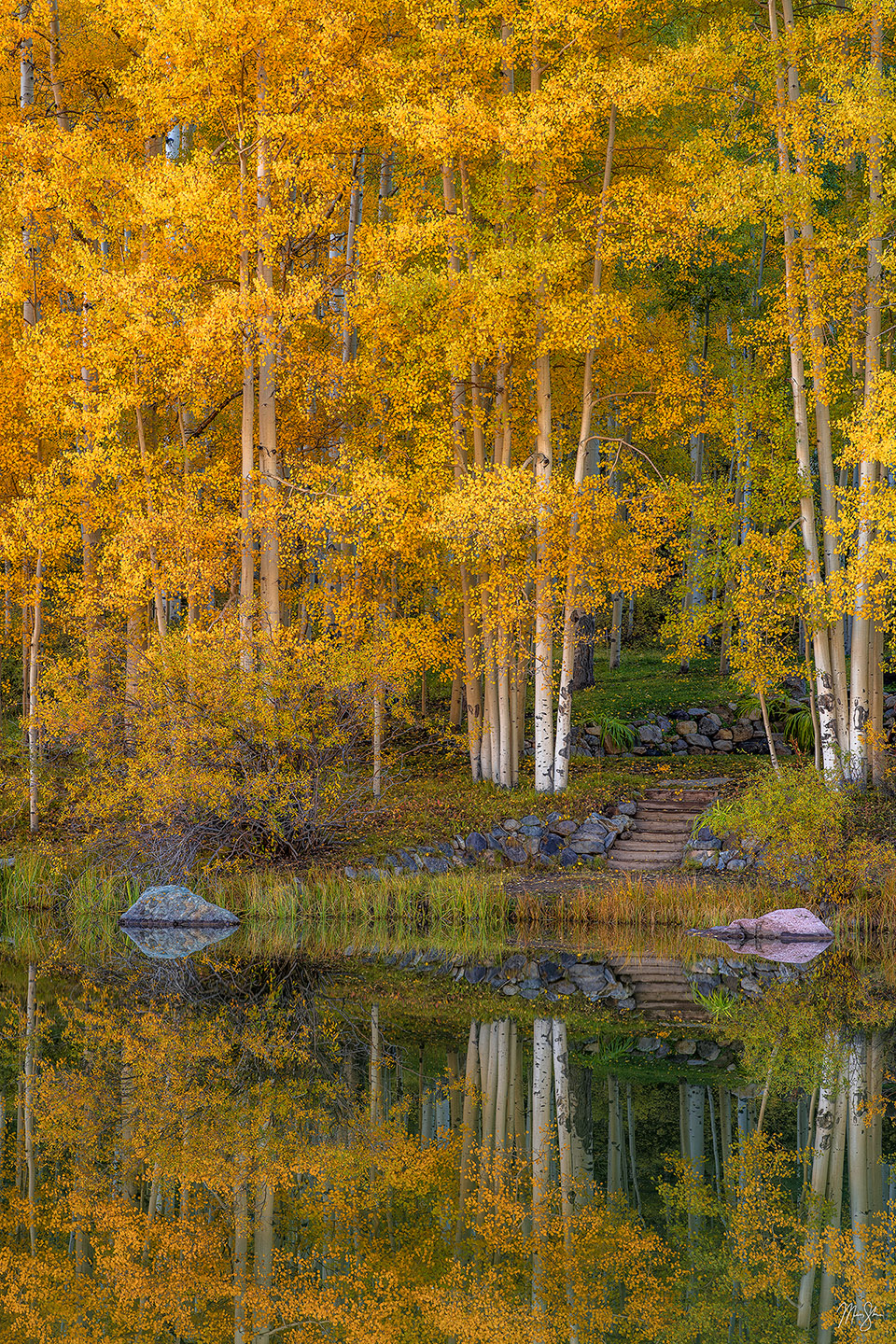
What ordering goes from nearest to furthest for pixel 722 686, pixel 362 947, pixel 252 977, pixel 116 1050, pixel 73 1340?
1. pixel 73 1340
2. pixel 116 1050
3. pixel 252 977
4. pixel 362 947
5. pixel 722 686

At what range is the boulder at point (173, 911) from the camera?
13.6m

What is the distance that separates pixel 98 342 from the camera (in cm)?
1532

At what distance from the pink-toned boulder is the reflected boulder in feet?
16.0

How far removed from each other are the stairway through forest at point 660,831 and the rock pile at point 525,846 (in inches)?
6.5

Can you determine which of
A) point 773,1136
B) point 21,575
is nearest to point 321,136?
point 21,575

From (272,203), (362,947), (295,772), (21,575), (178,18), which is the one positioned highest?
(178,18)

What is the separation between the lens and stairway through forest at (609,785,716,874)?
15.0 m

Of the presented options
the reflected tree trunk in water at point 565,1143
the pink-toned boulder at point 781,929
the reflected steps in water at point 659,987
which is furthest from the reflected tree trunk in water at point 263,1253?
the pink-toned boulder at point 781,929

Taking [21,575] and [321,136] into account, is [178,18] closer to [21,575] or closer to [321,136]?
[321,136]

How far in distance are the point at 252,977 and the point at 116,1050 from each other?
2.60 metres

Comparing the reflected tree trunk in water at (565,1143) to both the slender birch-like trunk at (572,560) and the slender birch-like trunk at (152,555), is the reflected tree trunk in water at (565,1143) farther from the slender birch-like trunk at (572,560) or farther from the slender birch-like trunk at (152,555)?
the slender birch-like trunk at (152,555)

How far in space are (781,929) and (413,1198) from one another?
7.39 metres

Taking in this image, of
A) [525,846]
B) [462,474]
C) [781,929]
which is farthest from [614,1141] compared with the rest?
[462,474]
